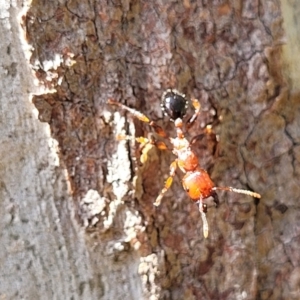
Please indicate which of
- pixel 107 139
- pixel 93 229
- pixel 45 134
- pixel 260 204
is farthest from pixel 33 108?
pixel 260 204

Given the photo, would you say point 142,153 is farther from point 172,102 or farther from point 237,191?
point 237,191

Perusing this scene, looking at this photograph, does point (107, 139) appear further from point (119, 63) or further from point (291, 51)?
point (291, 51)

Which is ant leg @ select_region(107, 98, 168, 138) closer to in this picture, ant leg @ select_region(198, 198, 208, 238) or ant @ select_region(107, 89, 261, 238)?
ant @ select_region(107, 89, 261, 238)

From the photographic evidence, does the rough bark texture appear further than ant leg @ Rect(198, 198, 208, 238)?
No

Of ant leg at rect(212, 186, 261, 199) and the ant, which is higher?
the ant

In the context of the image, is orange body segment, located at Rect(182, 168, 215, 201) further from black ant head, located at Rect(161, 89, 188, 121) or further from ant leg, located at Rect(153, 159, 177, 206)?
black ant head, located at Rect(161, 89, 188, 121)

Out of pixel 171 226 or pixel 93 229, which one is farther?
pixel 171 226

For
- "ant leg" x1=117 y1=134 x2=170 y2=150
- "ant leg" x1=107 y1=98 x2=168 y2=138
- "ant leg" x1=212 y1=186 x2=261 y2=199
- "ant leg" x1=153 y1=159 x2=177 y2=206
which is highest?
"ant leg" x1=107 y1=98 x2=168 y2=138

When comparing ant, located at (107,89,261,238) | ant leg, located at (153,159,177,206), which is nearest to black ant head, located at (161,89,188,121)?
ant, located at (107,89,261,238)
